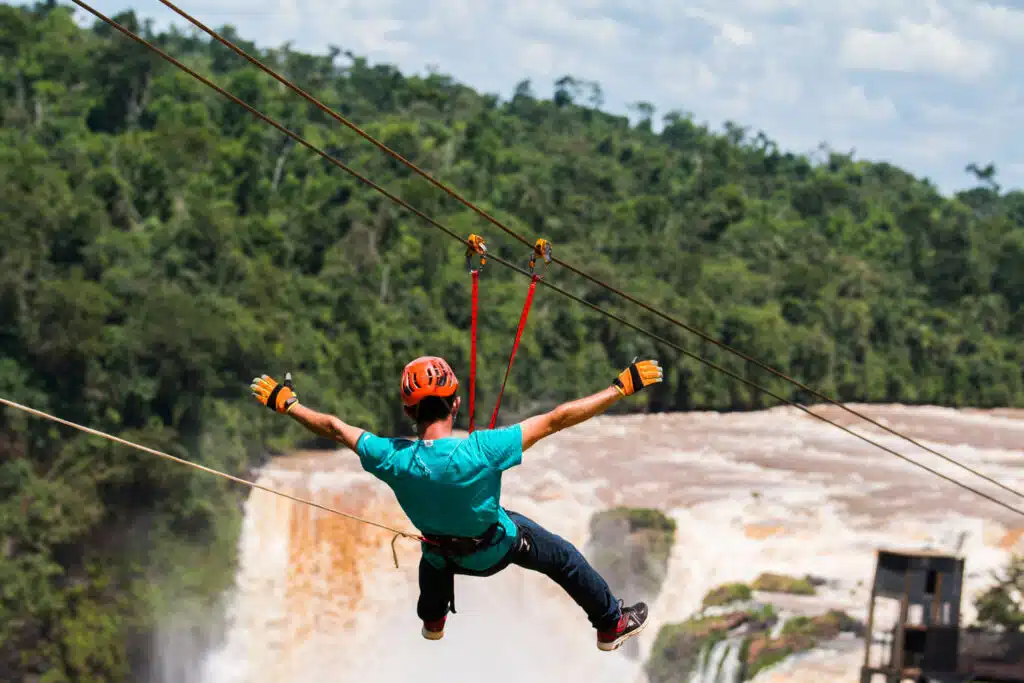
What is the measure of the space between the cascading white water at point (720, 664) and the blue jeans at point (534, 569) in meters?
22.4

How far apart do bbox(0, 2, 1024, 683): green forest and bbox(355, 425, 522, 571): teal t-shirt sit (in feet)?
92.2

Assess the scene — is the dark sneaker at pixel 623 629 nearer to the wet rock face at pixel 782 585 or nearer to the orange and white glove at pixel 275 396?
the orange and white glove at pixel 275 396

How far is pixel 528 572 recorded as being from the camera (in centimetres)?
3534

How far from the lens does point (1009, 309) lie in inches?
2830

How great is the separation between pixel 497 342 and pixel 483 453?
44.8 metres

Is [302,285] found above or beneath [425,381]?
above

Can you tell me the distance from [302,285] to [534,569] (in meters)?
41.6

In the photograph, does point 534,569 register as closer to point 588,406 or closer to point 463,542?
point 463,542

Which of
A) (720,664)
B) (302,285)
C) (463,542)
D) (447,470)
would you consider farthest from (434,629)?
(302,285)

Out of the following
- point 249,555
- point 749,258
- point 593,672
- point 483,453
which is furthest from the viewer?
point 749,258

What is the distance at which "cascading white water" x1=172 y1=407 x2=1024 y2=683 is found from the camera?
111 ft

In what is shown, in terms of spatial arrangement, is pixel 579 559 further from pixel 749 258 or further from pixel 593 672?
pixel 749 258

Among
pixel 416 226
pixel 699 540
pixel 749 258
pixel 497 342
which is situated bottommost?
pixel 699 540

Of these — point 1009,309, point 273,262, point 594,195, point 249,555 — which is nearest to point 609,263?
point 594,195
